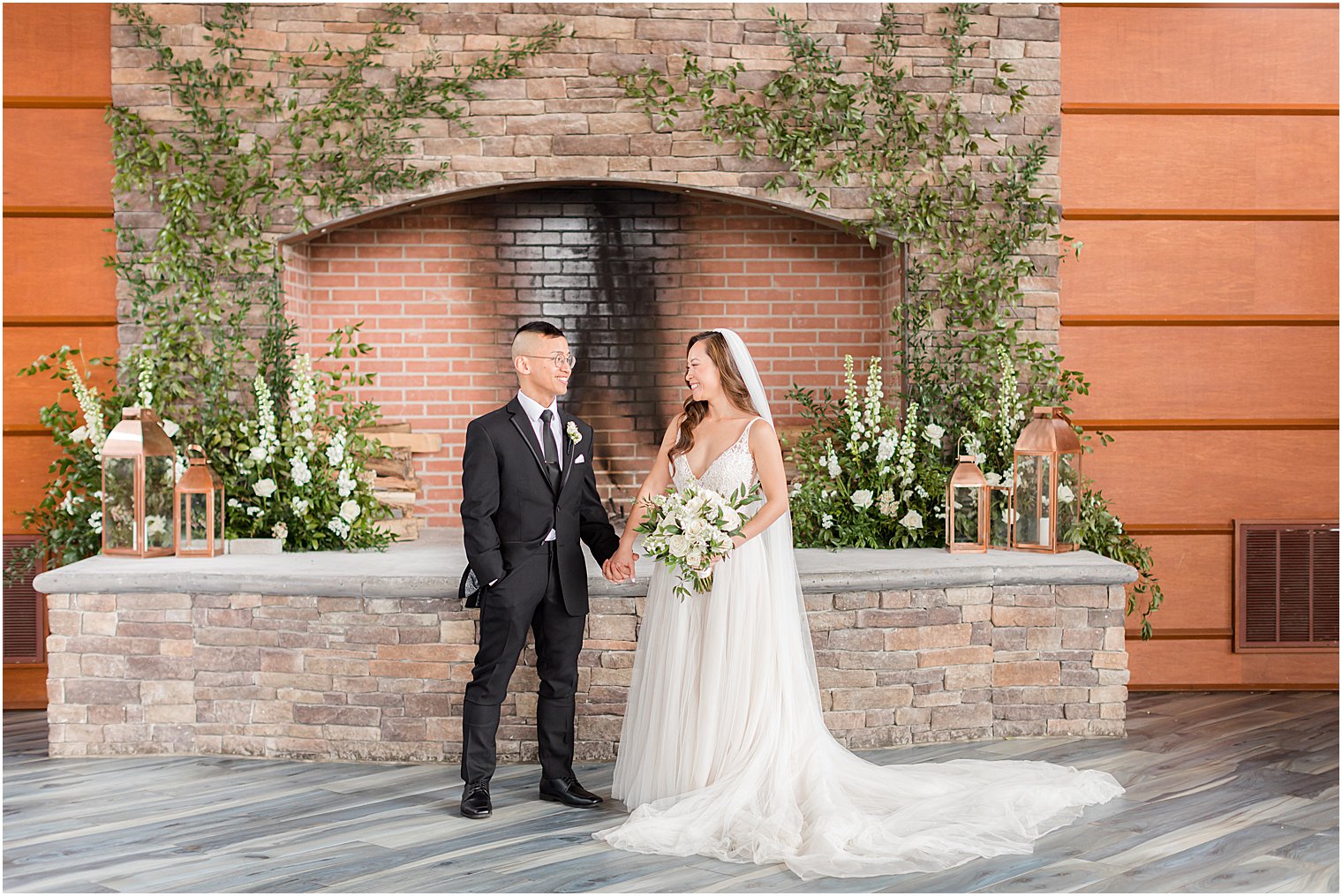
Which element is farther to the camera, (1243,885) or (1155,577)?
(1155,577)

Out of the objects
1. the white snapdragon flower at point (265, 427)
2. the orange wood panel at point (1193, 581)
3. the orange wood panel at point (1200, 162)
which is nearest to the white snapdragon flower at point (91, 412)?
the white snapdragon flower at point (265, 427)

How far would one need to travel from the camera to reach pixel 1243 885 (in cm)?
346

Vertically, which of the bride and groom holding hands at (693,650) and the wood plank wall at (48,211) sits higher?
the wood plank wall at (48,211)

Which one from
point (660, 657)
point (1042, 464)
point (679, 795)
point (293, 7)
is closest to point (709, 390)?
point (660, 657)

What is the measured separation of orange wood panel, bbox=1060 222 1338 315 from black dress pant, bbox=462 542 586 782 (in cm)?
321

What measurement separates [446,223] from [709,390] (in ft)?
9.01

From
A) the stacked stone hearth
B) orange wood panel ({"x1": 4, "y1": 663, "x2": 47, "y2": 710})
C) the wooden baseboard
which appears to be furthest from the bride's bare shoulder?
orange wood panel ({"x1": 4, "y1": 663, "x2": 47, "y2": 710})

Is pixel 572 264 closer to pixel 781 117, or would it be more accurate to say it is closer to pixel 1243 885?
pixel 781 117

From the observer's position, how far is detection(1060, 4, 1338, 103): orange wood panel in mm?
5836

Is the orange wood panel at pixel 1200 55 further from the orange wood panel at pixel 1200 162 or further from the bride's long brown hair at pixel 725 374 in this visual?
the bride's long brown hair at pixel 725 374

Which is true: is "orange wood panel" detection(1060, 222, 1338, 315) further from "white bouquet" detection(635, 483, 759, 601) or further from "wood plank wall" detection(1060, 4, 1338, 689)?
"white bouquet" detection(635, 483, 759, 601)

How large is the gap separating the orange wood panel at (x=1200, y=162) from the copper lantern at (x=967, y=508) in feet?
5.08

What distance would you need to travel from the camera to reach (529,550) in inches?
161

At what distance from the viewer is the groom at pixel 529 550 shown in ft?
13.2
